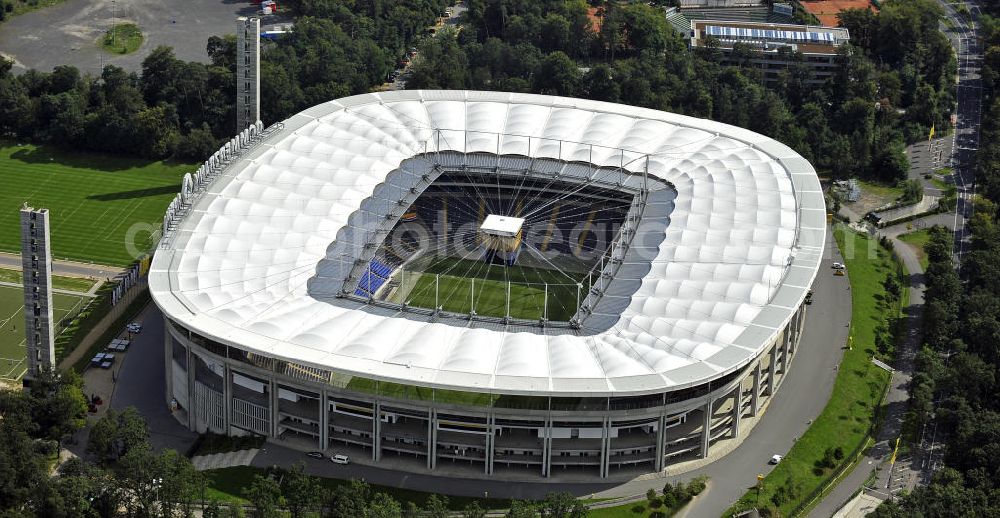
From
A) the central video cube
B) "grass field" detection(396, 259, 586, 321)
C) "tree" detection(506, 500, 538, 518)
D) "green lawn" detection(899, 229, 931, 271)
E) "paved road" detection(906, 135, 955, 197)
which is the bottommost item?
"tree" detection(506, 500, 538, 518)

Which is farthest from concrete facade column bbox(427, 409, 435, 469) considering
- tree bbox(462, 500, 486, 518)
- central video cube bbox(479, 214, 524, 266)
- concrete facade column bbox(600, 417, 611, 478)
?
central video cube bbox(479, 214, 524, 266)

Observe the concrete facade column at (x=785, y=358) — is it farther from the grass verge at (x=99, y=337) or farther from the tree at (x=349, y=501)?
the grass verge at (x=99, y=337)

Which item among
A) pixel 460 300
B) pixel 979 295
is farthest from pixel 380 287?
pixel 979 295

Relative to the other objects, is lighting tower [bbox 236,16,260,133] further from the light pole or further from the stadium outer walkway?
the light pole

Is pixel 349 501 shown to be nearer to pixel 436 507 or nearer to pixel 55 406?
pixel 436 507

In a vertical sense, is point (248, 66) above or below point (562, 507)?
above

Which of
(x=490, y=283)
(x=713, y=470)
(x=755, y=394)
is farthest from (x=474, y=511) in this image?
(x=490, y=283)
